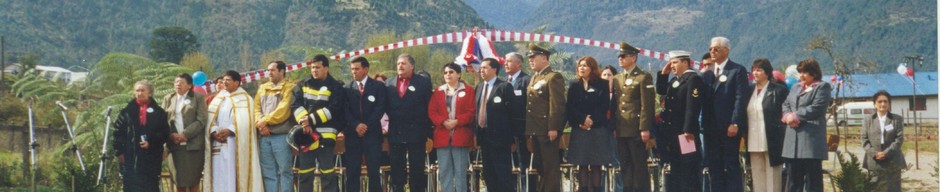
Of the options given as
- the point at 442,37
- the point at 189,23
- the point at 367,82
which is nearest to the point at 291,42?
the point at 189,23

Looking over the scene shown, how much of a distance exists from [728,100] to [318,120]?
11.8ft

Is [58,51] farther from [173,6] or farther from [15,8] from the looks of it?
[173,6]

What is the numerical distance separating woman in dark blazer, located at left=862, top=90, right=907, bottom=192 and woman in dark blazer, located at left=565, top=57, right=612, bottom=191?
9.53 feet

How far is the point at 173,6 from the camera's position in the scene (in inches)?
4136

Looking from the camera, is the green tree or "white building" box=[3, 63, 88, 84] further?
the green tree

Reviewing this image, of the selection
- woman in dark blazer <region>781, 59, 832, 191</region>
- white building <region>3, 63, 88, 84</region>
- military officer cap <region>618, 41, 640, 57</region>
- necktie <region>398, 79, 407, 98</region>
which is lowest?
woman in dark blazer <region>781, 59, 832, 191</region>

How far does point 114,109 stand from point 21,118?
534 inches

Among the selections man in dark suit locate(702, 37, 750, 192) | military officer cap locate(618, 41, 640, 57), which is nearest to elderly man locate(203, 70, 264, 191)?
military officer cap locate(618, 41, 640, 57)

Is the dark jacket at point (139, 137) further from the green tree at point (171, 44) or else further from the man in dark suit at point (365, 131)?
the green tree at point (171, 44)

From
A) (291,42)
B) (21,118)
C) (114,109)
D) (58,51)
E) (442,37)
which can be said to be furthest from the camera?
(291,42)

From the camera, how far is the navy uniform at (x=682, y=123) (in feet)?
32.8

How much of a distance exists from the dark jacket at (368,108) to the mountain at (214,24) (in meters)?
77.2

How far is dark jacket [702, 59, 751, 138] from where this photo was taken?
32.8 feet

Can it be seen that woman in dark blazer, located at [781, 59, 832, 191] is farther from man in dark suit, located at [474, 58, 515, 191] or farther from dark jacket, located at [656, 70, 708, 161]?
man in dark suit, located at [474, 58, 515, 191]
